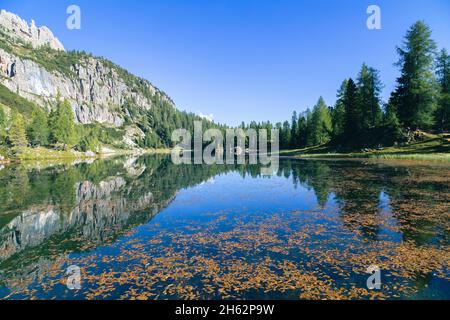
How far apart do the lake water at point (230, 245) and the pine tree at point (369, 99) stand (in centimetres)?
6586

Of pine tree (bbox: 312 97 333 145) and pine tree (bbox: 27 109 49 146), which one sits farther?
pine tree (bbox: 312 97 333 145)

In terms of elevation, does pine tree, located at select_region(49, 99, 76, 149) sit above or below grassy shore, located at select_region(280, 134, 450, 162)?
above

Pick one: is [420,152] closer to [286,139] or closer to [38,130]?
[286,139]

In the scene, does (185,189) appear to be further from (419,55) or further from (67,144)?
(67,144)

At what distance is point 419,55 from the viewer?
6994 cm

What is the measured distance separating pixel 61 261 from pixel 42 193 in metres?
23.5

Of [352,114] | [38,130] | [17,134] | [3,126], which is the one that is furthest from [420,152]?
[3,126]

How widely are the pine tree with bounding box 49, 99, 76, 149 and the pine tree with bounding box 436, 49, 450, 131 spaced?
433 feet

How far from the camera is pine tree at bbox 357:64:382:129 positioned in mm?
86438

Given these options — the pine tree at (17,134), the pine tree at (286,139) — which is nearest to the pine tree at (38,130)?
the pine tree at (17,134)

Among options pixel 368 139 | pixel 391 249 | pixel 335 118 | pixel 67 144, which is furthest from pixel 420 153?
pixel 67 144

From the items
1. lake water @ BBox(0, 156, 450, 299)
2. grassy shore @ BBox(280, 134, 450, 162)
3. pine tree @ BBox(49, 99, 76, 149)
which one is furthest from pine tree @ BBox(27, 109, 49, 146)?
grassy shore @ BBox(280, 134, 450, 162)

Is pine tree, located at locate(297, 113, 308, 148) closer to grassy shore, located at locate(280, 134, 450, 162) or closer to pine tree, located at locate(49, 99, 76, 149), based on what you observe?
grassy shore, located at locate(280, 134, 450, 162)

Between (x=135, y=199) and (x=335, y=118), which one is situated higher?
(x=335, y=118)
